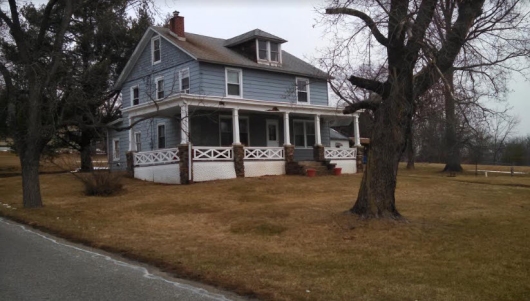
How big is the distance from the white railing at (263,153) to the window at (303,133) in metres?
4.09

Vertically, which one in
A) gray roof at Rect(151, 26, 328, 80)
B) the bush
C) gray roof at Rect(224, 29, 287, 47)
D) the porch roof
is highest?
gray roof at Rect(224, 29, 287, 47)

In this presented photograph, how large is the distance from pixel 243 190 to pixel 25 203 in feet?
24.2

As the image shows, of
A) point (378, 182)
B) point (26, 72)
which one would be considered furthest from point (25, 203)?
point (378, 182)

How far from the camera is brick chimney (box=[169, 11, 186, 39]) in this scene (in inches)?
1047

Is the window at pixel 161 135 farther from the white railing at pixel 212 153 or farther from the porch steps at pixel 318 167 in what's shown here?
the porch steps at pixel 318 167

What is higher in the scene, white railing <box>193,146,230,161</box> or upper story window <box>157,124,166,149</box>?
upper story window <box>157,124,166,149</box>

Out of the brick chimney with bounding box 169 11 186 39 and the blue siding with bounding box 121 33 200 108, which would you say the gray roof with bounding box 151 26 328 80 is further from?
the blue siding with bounding box 121 33 200 108

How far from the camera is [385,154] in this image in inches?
434

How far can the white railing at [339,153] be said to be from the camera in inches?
1065

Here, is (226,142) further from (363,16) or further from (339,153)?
(363,16)

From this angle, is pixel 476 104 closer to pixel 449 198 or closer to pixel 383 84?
pixel 383 84

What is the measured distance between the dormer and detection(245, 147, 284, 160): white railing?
5395 mm

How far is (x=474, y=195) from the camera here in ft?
59.2

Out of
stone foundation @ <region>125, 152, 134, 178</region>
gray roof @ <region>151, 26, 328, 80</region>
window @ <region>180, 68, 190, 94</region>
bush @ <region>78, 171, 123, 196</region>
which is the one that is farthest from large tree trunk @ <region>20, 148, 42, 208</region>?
window @ <region>180, 68, 190, 94</region>
